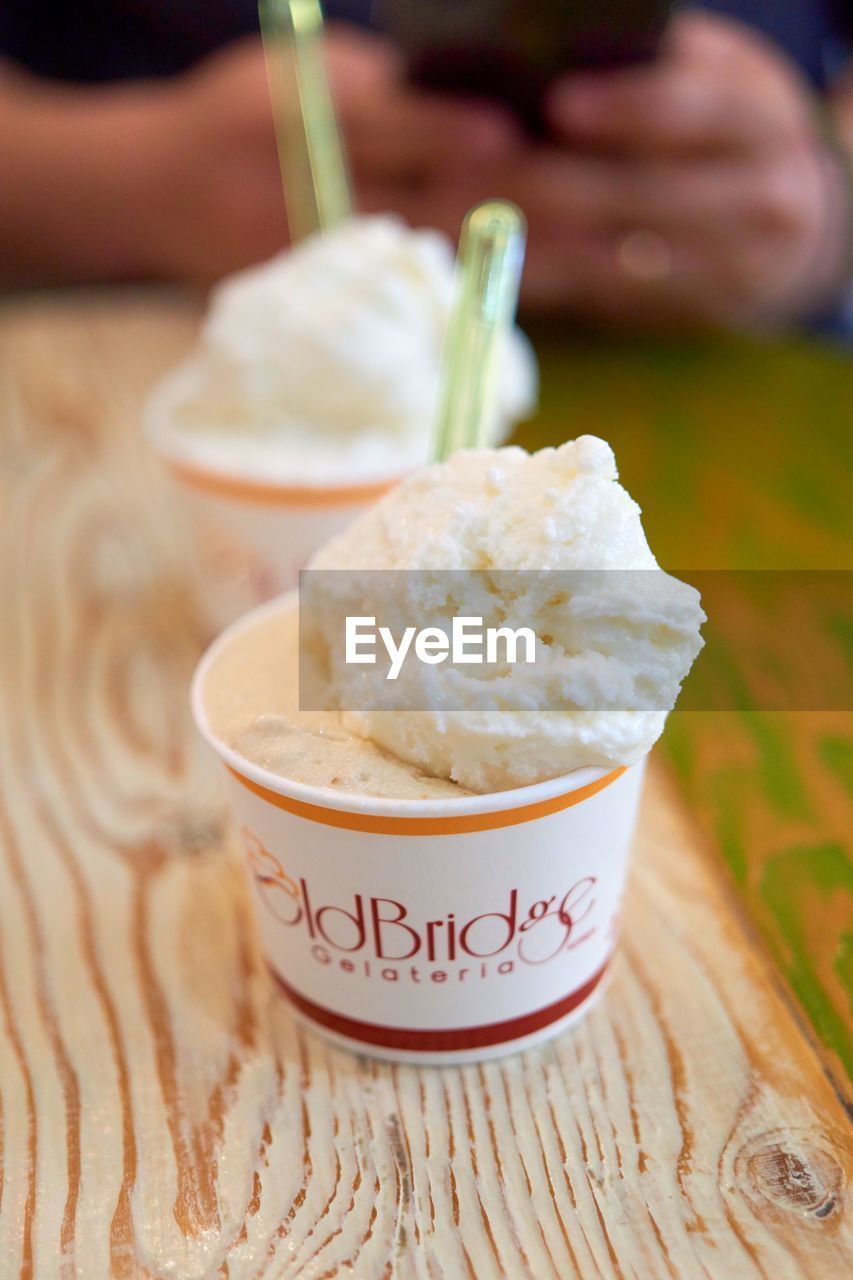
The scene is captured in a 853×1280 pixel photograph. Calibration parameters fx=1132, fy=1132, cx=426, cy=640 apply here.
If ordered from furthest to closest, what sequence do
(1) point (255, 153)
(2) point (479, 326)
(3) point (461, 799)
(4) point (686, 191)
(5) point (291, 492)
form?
(1) point (255, 153) < (4) point (686, 191) < (5) point (291, 492) < (2) point (479, 326) < (3) point (461, 799)

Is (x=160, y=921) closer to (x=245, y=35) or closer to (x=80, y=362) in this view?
(x=80, y=362)

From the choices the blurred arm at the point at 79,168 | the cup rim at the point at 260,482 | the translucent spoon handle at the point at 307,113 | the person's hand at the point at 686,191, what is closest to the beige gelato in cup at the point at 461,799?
the cup rim at the point at 260,482

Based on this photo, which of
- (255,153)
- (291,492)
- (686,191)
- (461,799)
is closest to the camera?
(461,799)

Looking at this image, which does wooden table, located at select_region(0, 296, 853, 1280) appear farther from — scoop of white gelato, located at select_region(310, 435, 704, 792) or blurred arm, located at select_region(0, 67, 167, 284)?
blurred arm, located at select_region(0, 67, 167, 284)

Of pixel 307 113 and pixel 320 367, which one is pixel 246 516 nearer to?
pixel 320 367

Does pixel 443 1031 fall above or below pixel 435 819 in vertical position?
below

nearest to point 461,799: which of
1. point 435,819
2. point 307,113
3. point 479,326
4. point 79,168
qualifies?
point 435,819
